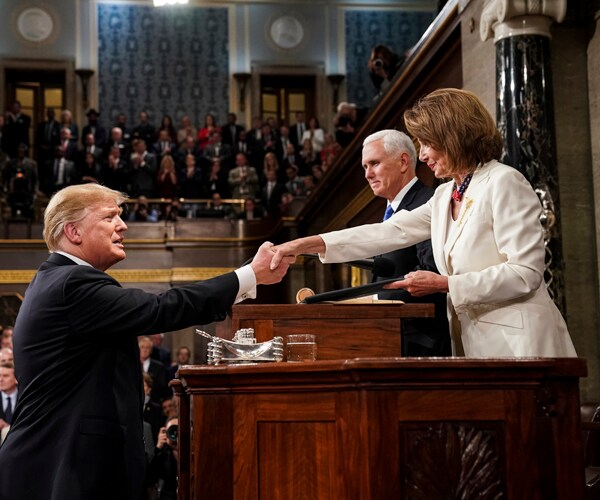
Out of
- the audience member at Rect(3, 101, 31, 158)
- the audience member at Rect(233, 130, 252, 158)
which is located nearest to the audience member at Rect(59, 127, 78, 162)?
the audience member at Rect(3, 101, 31, 158)

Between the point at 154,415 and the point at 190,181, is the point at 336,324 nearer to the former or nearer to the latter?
the point at 154,415

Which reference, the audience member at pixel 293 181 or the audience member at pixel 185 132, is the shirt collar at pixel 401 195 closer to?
the audience member at pixel 293 181

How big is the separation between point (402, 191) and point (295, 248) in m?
0.87

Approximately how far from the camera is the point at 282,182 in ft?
48.9

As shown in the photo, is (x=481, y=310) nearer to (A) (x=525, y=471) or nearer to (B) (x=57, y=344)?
(A) (x=525, y=471)

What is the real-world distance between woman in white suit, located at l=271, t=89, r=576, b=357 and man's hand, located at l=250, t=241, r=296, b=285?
32 mm

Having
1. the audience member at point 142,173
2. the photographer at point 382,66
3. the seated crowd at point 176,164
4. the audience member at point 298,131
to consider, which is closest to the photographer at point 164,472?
the photographer at point 382,66

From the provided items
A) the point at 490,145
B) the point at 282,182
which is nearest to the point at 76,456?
the point at 490,145

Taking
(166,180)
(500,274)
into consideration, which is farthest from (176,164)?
(500,274)

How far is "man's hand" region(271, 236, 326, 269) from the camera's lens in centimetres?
308

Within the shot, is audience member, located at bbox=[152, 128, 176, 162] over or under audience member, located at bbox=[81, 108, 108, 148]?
under

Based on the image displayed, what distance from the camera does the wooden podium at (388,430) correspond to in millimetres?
2131

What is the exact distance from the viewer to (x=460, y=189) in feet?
9.82

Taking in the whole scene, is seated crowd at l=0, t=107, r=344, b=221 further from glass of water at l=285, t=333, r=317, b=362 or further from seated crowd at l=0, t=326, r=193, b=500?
glass of water at l=285, t=333, r=317, b=362
